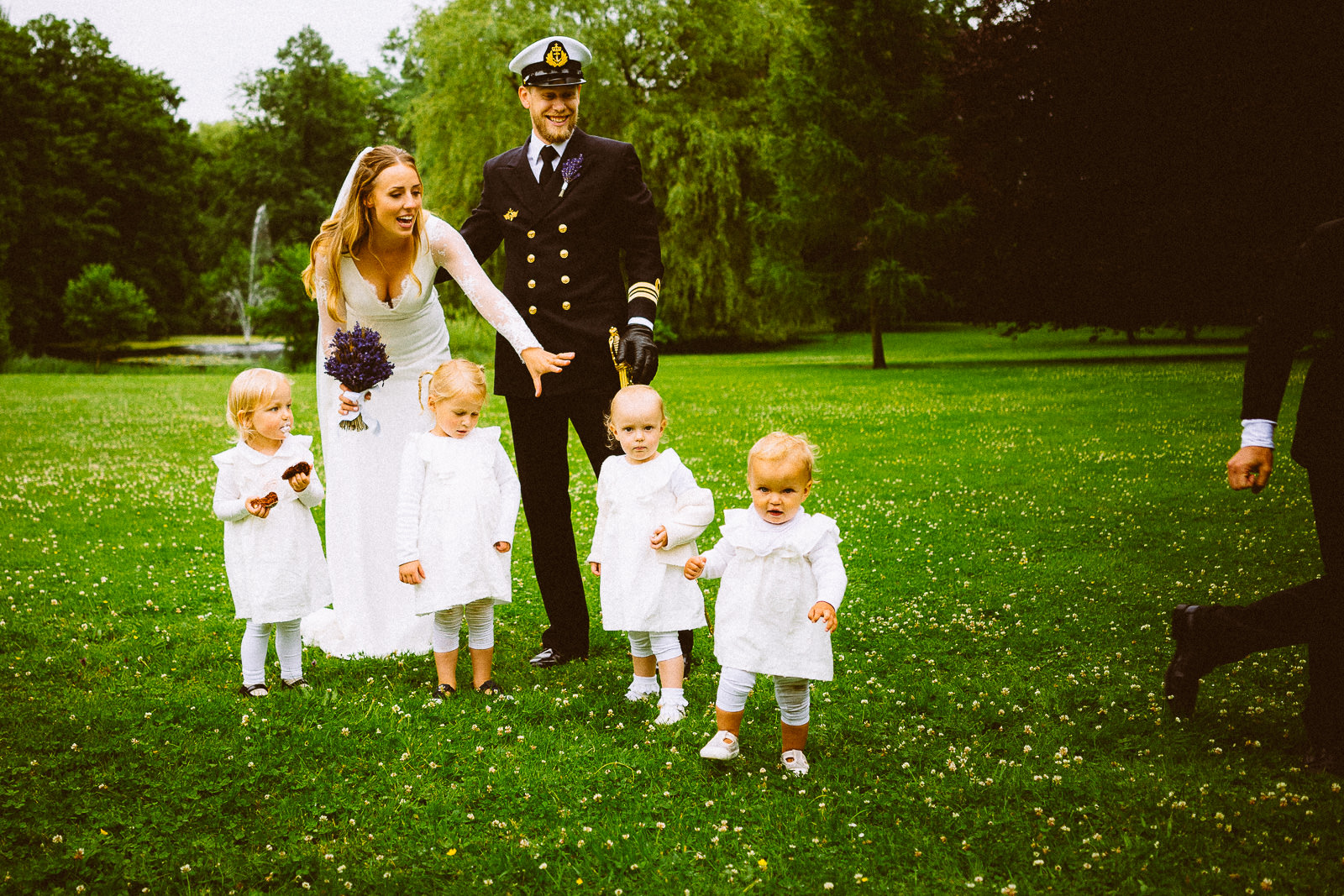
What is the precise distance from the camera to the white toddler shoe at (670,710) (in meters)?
5.02

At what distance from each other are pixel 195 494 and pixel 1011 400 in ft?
49.3

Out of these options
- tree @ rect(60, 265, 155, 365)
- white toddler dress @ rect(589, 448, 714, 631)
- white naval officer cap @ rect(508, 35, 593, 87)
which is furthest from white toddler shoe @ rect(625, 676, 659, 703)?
tree @ rect(60, 265, 155, 365)

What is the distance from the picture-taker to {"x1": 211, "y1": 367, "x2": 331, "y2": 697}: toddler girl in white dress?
5277 mm

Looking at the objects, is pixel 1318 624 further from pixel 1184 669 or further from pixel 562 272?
pixel 562 272

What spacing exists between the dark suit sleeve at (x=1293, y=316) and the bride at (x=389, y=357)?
3363 mm

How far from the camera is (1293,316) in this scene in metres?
4.21

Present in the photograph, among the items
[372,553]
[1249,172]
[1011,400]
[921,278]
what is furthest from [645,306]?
[921,278]

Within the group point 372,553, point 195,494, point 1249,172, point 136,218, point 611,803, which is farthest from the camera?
point 136,218

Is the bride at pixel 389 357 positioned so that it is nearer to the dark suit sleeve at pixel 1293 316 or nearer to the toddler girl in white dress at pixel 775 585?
the toddler girl in white dress at pixel 775 585

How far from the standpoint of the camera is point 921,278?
30.7 meters

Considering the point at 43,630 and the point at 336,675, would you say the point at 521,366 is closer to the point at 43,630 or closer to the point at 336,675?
the point at 336,675

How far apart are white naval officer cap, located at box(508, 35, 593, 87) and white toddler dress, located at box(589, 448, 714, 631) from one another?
7.11ft

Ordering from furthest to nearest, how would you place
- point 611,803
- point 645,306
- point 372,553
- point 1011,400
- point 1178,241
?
point 1178,241 → point 1011,400 → point 372,553 → point 645,306 → point 611,803

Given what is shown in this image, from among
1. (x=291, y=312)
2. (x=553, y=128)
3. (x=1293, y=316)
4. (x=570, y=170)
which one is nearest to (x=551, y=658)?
(x=570, y=170)
